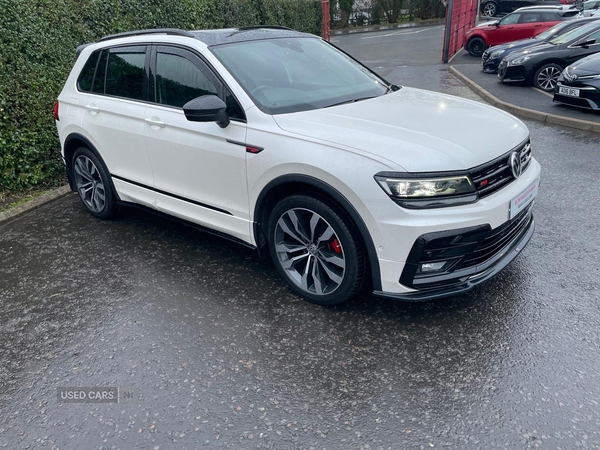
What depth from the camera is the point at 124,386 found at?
296 centimetres

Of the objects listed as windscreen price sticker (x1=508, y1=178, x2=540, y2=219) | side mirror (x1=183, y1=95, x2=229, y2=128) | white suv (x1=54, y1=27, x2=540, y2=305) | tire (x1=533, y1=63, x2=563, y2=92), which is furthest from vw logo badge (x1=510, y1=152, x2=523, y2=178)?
tire (x1=533, y1=63, x2=563, y2=92)

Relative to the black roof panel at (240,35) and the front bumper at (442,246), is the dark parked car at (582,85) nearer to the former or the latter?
the black roof panel at (240,35)

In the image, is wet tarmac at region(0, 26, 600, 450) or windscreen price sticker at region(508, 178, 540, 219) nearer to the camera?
wet tarmac at region(0, 26, 600, 450)

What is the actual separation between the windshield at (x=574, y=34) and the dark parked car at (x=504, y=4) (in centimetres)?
1853

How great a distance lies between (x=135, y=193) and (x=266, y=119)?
176cm

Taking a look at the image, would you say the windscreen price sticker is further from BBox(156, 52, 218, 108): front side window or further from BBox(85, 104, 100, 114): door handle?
BBox(85, 104, 100, 114): door handle

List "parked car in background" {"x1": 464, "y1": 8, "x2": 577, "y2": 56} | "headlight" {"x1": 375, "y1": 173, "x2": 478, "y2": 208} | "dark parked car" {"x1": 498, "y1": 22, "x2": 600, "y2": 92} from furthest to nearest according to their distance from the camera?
"parked car in background" {"x1": 464, "y1": 8, "x2": 577, "y2": 56}, "dark parked car" {"x1": 498, "y1": 22, "x2": 600, "y2": 92}, "headlight" {"x1": 375, "y1": 173, "x2": 478, "y2": 208}

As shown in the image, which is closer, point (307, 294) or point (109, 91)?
point (307, 294)

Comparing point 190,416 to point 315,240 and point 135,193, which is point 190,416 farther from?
point 135,193

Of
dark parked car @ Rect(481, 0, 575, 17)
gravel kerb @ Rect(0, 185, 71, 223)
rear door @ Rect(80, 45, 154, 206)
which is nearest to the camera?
rear door @ Rect(80, 45, 154, 206)

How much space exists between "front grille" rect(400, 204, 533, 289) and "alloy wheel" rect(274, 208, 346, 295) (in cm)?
49

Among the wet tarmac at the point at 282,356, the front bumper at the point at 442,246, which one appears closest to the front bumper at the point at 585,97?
the wet tarmac at the point at 282,356

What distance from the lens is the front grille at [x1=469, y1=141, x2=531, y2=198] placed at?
3057 millimetres

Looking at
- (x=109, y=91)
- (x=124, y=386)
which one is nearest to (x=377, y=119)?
(x=124, y=386)
